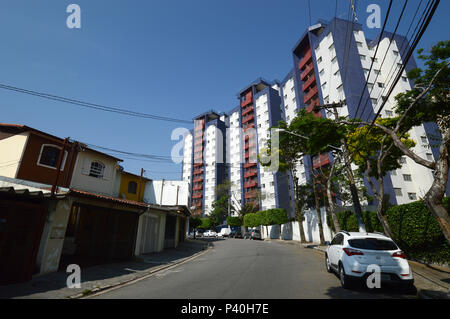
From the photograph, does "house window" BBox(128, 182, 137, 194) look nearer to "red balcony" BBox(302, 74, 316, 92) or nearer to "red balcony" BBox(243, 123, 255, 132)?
"red balcony" BBox(302, 74, 316, 92)

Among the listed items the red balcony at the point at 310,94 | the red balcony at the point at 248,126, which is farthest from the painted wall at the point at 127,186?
the red balcony at the point at 248,126

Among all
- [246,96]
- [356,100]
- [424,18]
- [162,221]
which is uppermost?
[246,96]

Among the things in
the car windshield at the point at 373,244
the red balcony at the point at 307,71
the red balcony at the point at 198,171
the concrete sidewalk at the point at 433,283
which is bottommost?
the concrete sidewalk at the point at 433,283

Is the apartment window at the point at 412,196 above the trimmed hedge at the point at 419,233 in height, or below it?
above

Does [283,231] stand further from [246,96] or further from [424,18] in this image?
[246,96]

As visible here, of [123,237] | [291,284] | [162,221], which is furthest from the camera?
[162,221]

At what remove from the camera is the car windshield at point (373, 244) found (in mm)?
6445

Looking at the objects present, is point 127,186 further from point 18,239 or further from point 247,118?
point 247,118

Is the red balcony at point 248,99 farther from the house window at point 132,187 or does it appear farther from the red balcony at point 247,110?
the house window at point 132,187
